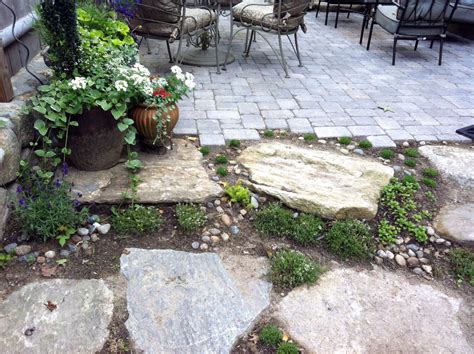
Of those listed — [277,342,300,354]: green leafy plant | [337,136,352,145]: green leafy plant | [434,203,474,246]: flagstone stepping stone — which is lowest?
[277,342,300,354]: green leafy plant

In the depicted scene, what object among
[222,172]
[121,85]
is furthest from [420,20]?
[121,85]

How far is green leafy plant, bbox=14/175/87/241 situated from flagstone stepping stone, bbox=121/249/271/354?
33 cm

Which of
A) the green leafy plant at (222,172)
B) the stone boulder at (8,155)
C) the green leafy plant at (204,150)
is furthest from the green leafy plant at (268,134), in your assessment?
the stone boulder at (8,155)

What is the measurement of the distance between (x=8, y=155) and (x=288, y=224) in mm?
1382

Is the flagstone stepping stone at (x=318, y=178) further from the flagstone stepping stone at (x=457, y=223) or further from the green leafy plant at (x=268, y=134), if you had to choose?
the flagstone stepping stone at (x=457, y=223)

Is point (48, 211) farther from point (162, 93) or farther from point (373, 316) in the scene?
point (373, 316)

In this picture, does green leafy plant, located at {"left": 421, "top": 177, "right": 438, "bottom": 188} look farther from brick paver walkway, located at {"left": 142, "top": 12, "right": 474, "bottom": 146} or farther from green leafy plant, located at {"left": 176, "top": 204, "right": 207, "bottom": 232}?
green leafy plant, located at {"left": 176, "top": 204, "right": 207, "bottom": 232}

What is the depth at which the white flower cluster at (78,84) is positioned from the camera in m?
2.05

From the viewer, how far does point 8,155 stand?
1925 millimetres

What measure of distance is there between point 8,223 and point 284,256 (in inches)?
51.4

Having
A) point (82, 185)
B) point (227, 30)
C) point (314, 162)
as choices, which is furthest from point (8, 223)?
point (227, 30)

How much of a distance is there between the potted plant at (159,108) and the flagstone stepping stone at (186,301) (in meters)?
0.83

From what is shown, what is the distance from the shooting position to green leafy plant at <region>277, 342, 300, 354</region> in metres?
1.52

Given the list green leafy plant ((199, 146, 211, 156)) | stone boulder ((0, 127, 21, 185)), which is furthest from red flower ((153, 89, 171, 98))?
stone boulder ((0, 127, 21, 185))
